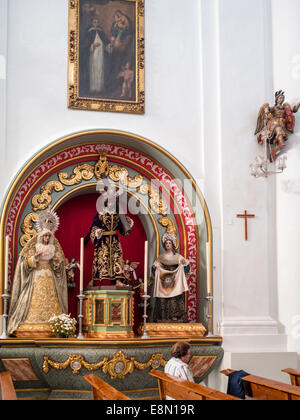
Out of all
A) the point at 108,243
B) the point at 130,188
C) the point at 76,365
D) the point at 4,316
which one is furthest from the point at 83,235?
the point at 76,365

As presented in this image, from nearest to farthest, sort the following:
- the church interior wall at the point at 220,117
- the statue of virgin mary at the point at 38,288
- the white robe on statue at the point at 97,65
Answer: the statue of virgin mary at the point at 38,288 < the church interior wall at the point at 220,117 < the white robe on statue at the point at 97,65

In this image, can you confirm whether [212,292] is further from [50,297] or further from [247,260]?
[50,297]

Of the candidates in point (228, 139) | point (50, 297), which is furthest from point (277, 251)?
point (50, 297)

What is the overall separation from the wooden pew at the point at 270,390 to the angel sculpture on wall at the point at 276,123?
12.3 ft

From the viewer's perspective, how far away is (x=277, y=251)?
8289mm

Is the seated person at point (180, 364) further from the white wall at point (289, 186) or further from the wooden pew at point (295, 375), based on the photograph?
the white wall at point (289, 186)

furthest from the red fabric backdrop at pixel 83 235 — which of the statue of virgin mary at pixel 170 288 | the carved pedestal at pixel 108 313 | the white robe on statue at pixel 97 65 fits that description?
the white robe on statue at pixel 97 65

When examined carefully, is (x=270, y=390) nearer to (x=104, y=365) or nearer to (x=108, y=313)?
(x=104, y=365)

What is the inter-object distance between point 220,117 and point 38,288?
3.52 m

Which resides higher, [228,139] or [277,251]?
[228,139]

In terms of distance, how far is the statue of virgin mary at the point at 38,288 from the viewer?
7.26 m
